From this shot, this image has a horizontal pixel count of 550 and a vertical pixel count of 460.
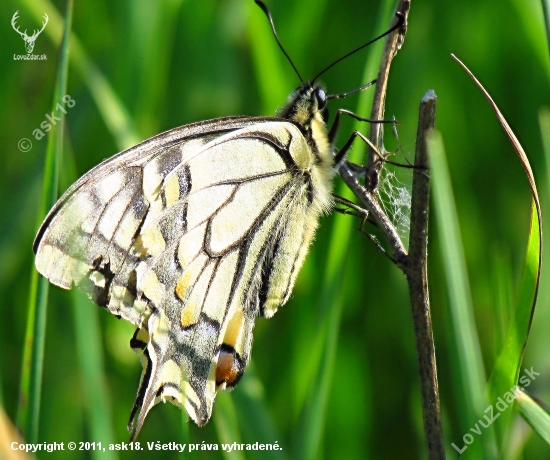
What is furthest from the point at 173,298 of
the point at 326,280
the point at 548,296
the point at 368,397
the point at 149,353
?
the point at 548,296

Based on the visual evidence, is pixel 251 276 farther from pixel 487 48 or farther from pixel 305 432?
pixel 487 48

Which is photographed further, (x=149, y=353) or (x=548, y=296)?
(x=548, y=296)

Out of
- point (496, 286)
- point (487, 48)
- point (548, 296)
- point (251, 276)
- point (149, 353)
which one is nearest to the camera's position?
point (496, 286)

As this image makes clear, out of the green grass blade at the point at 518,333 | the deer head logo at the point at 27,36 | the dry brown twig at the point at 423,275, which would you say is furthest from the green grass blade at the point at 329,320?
the deer head logo at the point at 27,36

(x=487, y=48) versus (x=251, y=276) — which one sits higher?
(x=487, y=48)

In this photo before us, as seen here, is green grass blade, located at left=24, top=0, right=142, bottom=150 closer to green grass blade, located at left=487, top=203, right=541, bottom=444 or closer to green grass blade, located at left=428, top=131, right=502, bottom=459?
green grass blade, located at left=428, top=131, right=502, bottom=459

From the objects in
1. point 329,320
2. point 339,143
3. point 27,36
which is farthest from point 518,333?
point 27,36

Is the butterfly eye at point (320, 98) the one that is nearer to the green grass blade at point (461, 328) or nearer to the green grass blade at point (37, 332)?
the green grass blade at point (37, 332)
